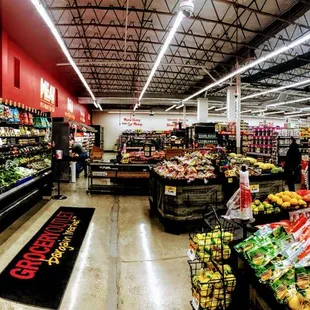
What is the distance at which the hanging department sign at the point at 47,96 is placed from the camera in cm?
1082

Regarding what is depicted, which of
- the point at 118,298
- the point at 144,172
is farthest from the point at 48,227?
the point at 144,172

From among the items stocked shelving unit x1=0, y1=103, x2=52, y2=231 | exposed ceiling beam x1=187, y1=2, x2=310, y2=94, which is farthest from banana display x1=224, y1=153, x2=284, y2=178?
exposed ceiling beam x1=187, y1=2, x2=310, y2=94

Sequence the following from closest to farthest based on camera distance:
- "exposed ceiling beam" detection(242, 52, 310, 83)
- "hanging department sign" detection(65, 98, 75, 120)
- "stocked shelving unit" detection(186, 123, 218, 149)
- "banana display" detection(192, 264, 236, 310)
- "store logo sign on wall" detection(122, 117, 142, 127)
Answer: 1. "banana display" detection(192, 264, 236, 310)
2. "exposed ceiling beam" detection(242, 52, 310, 83)
3. "stocked shelving unit" detection(186, 123, 218, 149)
4. "hanging department sign" detection(65, 98, 75, 120)
5. "store logo sign on wall" detection(122, 117, 142, 127)

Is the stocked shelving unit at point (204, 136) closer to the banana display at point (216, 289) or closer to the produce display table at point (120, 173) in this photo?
the produce display table at point (120, 173)

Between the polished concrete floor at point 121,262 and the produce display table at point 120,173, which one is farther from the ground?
the produce display table at point 120,173

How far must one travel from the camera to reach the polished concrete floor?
2.87m

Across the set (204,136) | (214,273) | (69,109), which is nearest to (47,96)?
(69,109)

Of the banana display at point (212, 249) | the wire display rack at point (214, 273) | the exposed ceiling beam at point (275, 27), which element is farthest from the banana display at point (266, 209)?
the exposed ceiling beam at point (275, 27)

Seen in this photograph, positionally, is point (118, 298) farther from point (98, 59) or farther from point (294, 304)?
point (98, 59)

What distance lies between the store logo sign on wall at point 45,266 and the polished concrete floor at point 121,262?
0.32 ft

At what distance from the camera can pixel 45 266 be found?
3.56 meters

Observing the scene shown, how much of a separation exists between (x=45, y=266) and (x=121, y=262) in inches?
37.3

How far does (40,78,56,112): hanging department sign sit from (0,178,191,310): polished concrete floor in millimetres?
5911

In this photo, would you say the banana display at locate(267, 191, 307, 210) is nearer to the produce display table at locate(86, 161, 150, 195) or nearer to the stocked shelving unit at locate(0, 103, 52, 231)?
the stocked shelving unit at locate(0, 103, 52, 231)
